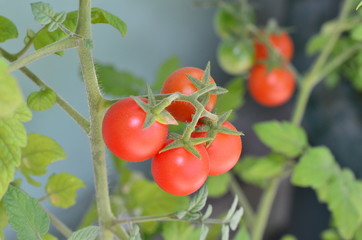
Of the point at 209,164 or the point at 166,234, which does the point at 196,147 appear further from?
the point at 166,234

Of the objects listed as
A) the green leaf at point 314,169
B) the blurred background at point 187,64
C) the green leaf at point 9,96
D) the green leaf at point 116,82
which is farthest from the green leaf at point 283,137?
the green leaf at point 9,96

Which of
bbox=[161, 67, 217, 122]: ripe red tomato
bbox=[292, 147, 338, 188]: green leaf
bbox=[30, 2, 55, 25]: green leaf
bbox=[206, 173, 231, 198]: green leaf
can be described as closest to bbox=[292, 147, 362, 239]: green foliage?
bbox=[292, 147, 338, 188]: green leaf

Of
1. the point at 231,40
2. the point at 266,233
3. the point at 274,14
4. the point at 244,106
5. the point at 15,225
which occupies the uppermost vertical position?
the point at 15,225

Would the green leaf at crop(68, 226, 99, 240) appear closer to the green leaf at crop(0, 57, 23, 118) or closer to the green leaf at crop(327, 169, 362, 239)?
the green leaf at crop(0, 57, 23, 118)

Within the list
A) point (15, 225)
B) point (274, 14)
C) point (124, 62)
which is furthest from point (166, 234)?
point (274, 14)

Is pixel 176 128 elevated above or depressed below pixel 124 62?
above
